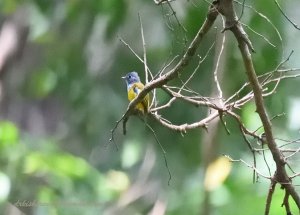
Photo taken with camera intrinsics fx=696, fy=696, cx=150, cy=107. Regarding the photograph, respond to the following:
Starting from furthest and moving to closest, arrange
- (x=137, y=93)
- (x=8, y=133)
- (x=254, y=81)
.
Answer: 1. (x=8, y=133)
2. (x=137, y=93)
3. (x=254, y=81)

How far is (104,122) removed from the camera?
1.48 metres

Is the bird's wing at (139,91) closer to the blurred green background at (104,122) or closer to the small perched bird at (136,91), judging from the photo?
the small perched bird at (136,91)

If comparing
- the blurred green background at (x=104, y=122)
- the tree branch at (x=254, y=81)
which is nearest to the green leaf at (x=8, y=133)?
the blurred green background at (x=104, y=122)

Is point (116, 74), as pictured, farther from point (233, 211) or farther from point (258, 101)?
point (258, 101)

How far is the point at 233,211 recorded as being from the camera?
132 cm

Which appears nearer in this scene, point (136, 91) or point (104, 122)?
point (136, 91)

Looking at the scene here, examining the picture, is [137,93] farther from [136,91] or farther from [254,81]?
[254,81]

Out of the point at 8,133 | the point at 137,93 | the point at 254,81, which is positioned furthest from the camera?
the point at 8,133

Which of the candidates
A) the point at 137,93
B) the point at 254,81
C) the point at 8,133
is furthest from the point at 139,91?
the point at 8,133

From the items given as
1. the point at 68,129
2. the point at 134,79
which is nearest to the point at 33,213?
the point at 134,79

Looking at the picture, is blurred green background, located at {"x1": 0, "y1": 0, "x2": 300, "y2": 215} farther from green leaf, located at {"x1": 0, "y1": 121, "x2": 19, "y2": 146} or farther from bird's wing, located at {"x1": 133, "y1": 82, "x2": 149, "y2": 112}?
bird's wing, located at {"x1": 133, "y1": 82, "x2": 149, "y2": 112}

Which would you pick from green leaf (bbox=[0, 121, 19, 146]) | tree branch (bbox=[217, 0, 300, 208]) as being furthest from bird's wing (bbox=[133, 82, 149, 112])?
green leaf (bbox=[0, 121, 19, 146])

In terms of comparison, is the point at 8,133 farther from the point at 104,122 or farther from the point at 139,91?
the point at 139,91

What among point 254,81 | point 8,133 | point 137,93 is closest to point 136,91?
point 137,93
